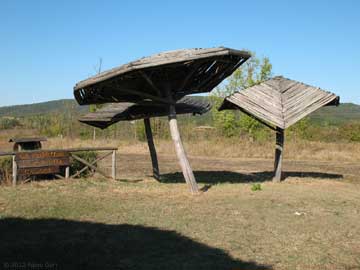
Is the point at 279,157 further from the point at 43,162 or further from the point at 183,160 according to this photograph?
the point at 43,162

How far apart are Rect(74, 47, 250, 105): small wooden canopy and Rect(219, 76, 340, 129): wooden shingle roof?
1.39 meters

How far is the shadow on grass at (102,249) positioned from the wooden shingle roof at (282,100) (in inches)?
286

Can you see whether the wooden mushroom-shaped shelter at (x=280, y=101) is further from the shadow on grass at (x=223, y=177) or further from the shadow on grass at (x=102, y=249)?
the shadow on grass at (x=102, y=249)

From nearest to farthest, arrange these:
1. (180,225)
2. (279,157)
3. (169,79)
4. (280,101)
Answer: (180,225) → (169,79) → (280,101) → (279,157)

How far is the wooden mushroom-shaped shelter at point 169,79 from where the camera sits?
10927mm

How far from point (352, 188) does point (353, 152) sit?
15206 mm

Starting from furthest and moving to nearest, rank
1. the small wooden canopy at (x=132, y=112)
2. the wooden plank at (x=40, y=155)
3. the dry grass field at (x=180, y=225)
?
the small wooden canopy at (x=132, y=112)
the wooden plank at (x=40, y=155)
the dry grass field at (x=180, y=225)

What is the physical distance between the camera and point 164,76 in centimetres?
1322

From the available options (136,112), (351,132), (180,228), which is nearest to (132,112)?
(136,112)

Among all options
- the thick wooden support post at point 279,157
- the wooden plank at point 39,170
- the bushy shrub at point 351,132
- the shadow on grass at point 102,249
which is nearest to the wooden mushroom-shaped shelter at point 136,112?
the wooden plank at point 39,170

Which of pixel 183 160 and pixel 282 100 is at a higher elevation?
pixel 282 100

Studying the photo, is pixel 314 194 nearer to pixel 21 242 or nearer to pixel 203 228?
pixel 203 228

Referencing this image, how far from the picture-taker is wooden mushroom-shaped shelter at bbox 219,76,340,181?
14016mm

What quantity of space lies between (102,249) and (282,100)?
9.54 m
